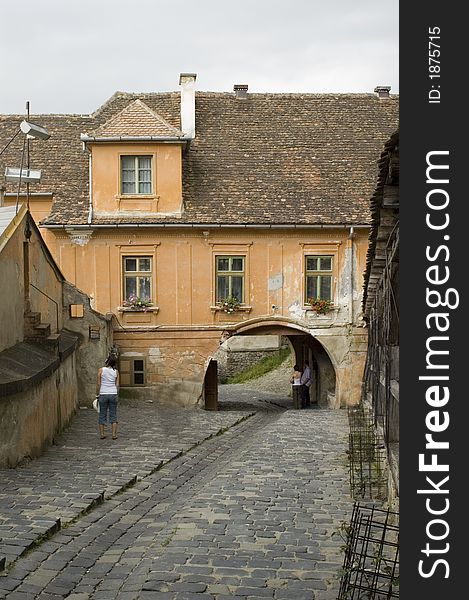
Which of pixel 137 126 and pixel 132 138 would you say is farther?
pixel 137 126

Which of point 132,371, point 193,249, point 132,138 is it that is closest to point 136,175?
point 132,138

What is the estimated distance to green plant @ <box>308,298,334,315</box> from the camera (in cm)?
2625

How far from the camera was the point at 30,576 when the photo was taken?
8.02 m

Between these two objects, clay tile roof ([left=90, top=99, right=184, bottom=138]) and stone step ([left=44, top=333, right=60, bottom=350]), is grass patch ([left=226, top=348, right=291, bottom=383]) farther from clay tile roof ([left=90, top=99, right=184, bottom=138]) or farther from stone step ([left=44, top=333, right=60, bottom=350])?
stone step ([left=44, top=333, right=60, bottom=350])

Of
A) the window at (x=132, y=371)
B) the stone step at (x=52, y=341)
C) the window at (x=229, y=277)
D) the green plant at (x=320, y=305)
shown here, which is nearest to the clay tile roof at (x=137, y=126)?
the window at (x=229, y=277)

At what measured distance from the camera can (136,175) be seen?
2600 centimetres

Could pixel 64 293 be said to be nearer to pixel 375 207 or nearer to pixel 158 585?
pixel 375 207

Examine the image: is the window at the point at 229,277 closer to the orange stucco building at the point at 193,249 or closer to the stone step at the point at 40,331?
the orange stucco building at the point at 193,249

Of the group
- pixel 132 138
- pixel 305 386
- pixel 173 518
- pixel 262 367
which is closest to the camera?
pixel 173 518

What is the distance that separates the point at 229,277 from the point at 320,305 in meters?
2.66

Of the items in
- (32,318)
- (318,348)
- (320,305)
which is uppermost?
(320,305)

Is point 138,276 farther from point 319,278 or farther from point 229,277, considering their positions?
point 319,278

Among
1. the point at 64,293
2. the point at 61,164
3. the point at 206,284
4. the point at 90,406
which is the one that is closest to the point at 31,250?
the point at 64,293

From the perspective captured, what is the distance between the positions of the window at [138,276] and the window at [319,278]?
447cm
